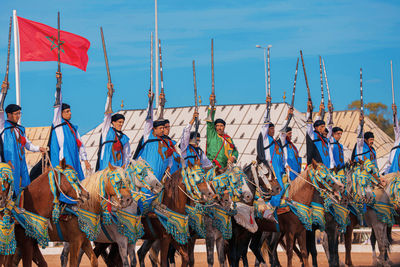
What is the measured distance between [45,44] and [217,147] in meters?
6.13

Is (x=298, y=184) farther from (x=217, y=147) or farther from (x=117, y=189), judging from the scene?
(x=117, y=189)

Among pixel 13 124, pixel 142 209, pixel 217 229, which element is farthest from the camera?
pixel 217 229

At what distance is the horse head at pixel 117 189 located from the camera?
11625 millimetres

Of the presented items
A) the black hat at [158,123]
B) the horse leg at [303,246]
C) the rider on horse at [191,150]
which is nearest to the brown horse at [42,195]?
the black hat at [158,123]

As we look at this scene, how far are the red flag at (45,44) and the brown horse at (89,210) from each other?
7798 mm

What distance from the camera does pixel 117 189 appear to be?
458 inches

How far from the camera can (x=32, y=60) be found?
19.1 m

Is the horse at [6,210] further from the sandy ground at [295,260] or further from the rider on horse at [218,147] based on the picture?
the sandy ground at [295,260]

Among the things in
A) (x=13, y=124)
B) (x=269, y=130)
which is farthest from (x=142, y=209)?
(x=269, y=130)

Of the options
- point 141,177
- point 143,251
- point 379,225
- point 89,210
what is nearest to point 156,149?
point 141,177

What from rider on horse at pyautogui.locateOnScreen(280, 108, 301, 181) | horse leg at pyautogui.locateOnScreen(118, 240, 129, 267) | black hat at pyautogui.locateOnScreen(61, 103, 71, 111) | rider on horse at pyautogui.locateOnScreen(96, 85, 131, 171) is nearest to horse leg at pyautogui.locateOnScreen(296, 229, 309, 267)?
rider on horse at pyautogui.locateOnScreen(280, 108, 301, 181)

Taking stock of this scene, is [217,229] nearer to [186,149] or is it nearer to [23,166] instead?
[186,149]

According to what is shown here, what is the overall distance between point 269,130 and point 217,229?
123 inches

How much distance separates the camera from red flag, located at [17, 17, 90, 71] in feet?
62.4
